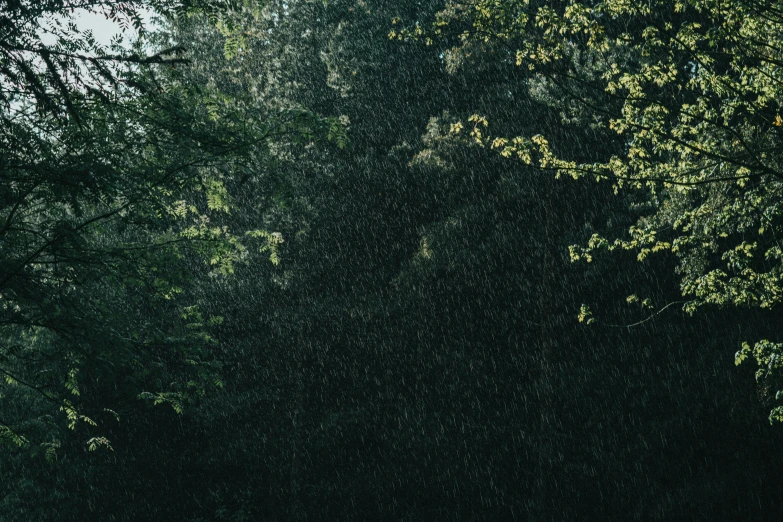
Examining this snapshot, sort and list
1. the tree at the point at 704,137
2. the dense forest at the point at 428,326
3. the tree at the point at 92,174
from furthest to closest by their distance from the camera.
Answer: the dense forest at the point at 428,326 → the tree at the point at 704,137 → the tree at the point at 92,174

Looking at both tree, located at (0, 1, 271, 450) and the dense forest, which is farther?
the dense forest

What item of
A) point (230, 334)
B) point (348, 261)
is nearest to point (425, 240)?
point (348, 261)

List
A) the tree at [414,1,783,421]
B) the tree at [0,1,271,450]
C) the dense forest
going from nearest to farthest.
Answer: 1. the tree at [0,1,271,450]
2. the tree at [414,1,783,421]
3. the dense forest

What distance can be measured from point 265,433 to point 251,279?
4990 mm

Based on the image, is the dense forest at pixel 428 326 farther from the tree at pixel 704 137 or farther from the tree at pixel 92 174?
the tree at pixel 92 174

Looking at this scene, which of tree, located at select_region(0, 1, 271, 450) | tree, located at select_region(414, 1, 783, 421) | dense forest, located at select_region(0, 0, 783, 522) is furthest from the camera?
dense forest, located at select_region(0, 0, 783, 522)

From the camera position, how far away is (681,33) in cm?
727

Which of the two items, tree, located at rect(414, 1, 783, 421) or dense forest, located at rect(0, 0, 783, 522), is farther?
dense forest, located at rect(0, 0, 783, 522)

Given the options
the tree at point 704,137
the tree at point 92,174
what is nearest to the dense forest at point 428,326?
the tree at point 704,137

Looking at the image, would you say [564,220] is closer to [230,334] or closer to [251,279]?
[251,279]

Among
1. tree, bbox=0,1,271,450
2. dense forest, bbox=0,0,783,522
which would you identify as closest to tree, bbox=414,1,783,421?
dense forest, bbox=0,0,783,522

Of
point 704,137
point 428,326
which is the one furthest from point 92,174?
point 428,326

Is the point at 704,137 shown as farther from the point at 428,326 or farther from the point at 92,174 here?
the point at 428,326

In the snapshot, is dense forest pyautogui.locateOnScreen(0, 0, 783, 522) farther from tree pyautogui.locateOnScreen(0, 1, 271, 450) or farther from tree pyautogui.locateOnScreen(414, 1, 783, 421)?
tree pyautogui.locateOnScreen(0, 1, 271, 450)
